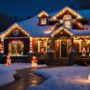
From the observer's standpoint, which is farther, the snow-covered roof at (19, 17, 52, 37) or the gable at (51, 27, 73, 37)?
the snow-covered roof at (19, 17, 52, 37)

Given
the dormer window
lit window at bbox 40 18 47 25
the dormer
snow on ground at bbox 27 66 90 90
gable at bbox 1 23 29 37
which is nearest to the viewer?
snow on ground at bbox 27 66 90 90

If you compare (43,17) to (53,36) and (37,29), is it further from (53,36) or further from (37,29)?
(53,36)

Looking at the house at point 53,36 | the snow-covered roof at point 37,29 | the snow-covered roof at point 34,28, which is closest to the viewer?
the house at point 53,36

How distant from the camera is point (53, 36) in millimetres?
47188

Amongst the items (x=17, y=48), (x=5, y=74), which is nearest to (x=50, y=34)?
(x=17, y=48)

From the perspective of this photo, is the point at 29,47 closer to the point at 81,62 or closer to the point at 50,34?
the point at 50,34

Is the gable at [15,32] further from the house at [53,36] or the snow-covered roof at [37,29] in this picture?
the snow-covered roof at [37,29]

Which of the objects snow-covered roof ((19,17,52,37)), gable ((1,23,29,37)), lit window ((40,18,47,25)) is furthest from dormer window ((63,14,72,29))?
gable ((1,23,29,37))

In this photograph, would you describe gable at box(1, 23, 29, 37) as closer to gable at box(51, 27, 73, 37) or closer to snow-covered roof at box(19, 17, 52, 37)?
snow-covered roof at box(19, 17, 52, 37)

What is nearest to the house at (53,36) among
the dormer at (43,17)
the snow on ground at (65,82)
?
the dormer at (43,17)

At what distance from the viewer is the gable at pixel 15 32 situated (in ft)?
161

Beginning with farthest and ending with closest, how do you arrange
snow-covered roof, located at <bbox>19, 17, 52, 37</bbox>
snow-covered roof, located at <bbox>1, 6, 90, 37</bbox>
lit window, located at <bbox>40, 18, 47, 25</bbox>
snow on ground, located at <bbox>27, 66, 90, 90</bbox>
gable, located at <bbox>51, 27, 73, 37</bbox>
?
lit window, located at <bbox>40, 18, 47, 25</bbox> → snow-covered roof, located at <bbox>19, 17, 52, 37</bbox> → snow-covered roof, located at <bbox>1, 6, 90, 37</bbox> → gable, located at <bbox>51, 27, 73, 37</bbox> → snow on ground, located at <bbox>27, 66, 90, 90</bbox>

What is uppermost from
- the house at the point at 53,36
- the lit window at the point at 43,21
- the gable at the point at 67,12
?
the gable at the point at 67,12

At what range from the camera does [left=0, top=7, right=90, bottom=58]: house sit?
46625 mm
